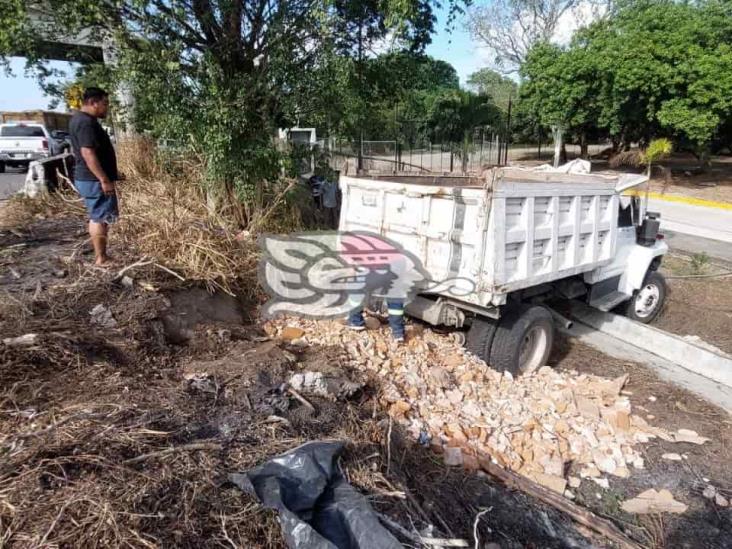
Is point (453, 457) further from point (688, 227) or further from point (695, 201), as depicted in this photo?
point (695, 201)

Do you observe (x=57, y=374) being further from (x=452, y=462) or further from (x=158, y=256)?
(x=452, y=462)

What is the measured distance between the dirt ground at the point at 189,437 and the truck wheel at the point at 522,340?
3.29 ft

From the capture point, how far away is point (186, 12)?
225 inches

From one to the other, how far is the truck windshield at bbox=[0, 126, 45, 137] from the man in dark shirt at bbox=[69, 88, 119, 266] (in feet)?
51.7

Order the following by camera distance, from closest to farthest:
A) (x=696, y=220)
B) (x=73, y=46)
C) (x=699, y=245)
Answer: (x=73, y=46) < (x=699, y=245) < (x=696, y=220)

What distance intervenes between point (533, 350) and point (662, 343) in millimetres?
1719

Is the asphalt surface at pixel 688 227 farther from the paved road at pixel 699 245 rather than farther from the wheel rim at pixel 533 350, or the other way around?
the wheel rim at pixel 533 350

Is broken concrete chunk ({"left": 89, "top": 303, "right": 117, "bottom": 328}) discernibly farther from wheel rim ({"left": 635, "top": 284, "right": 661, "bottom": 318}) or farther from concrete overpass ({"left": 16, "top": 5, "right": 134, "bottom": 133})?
wheel rim ({"left": 635, "top": 284, "right": 661, "bottom": 318})

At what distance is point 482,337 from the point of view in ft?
14.5

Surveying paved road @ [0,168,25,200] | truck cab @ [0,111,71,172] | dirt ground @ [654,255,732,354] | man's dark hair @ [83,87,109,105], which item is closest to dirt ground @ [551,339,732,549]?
dirt ground @ [654,255,732,354]

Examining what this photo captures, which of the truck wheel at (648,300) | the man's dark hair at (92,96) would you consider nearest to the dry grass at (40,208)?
the man's dark hair at (92,96)

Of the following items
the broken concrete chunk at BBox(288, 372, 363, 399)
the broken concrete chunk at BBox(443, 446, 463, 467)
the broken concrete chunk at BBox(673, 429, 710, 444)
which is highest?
the broken concrete chunk at BBox(288, 372, 363, 399)

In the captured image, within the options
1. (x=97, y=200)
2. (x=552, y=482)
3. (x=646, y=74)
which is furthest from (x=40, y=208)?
(x=646, y=74)

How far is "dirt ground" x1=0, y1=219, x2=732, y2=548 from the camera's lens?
6.33 ft
